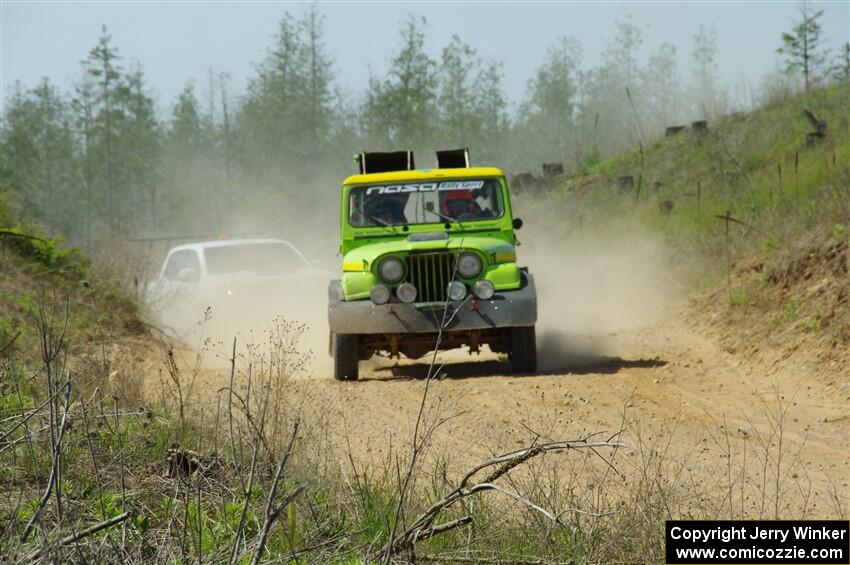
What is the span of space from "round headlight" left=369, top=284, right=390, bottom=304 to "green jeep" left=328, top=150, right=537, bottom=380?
1 cm

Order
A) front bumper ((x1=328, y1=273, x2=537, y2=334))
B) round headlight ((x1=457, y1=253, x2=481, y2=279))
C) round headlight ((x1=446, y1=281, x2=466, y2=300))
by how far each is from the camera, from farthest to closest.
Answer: round headlight ((x1=457, y1=253, x2=481, y2=279)), front bumper ((x1=328, y1=273, x2=537, y2=334)), round headlight ((x1=446, y1=281, x2=466, y2=300))

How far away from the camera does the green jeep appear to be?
10289mm

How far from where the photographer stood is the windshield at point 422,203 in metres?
11.4

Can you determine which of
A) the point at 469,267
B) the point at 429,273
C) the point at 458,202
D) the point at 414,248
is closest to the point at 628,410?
the point at 469,267

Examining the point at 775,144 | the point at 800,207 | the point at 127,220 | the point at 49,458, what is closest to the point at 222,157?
the point at 127,220

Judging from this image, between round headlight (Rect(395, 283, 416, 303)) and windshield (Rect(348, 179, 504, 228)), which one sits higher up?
windshield (Rect(348, 179, 504, 228))

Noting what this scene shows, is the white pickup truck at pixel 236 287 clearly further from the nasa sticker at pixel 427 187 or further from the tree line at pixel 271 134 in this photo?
the tree line at pixel 271 134

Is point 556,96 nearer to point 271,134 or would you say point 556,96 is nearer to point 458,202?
point 271,134

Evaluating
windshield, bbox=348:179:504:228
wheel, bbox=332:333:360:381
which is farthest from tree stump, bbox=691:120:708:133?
wheel, bbox=332:333:360:381

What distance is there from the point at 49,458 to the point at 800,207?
40.1ft

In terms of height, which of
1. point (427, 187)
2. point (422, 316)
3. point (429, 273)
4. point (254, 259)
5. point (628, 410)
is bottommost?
point (628, 410)

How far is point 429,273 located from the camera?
10578 millimetres

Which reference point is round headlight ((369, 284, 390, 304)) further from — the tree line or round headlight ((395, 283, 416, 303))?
the tree line

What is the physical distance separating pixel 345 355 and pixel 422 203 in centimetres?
202
